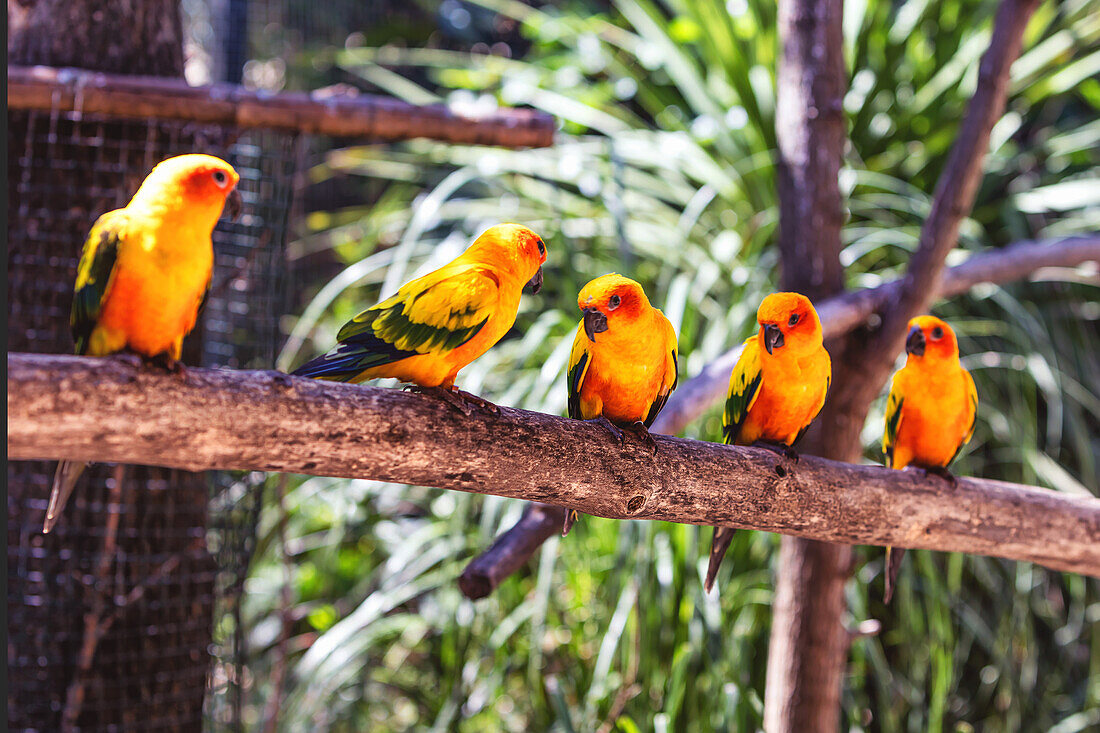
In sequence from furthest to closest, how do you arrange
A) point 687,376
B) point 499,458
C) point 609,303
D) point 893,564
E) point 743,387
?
point 687,376 < point 893,564 < point 743,387 < point 609,303 < point 499,458

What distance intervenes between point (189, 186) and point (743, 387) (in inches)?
34.6

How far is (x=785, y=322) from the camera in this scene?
1207mm

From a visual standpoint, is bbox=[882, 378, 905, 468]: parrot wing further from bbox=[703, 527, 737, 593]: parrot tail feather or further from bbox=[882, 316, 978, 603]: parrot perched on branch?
bbox=[703, 527, 737, 593]: parrot tail feather

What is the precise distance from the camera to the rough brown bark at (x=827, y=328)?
46.5 inches

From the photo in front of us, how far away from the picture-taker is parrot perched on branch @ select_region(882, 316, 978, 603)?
1393mm

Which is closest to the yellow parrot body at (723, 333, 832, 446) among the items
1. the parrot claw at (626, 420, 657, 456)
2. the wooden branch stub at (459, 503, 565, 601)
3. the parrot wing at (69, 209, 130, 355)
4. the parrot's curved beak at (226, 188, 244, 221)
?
the parrot claw at (626, 420, 657, 456)

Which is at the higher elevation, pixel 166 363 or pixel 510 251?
pixel 510 251

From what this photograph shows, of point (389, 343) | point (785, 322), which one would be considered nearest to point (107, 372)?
point (389, 343)

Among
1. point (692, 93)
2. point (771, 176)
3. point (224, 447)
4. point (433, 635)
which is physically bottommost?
point (433, 635)

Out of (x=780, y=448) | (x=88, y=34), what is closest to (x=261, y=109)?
(x=88, y=34)

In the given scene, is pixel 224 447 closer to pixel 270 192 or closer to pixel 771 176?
pixel 270 192

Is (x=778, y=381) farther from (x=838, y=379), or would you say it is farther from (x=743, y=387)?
(x=838, y=379)

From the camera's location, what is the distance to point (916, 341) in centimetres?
139

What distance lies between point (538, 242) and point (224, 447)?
562 mm
